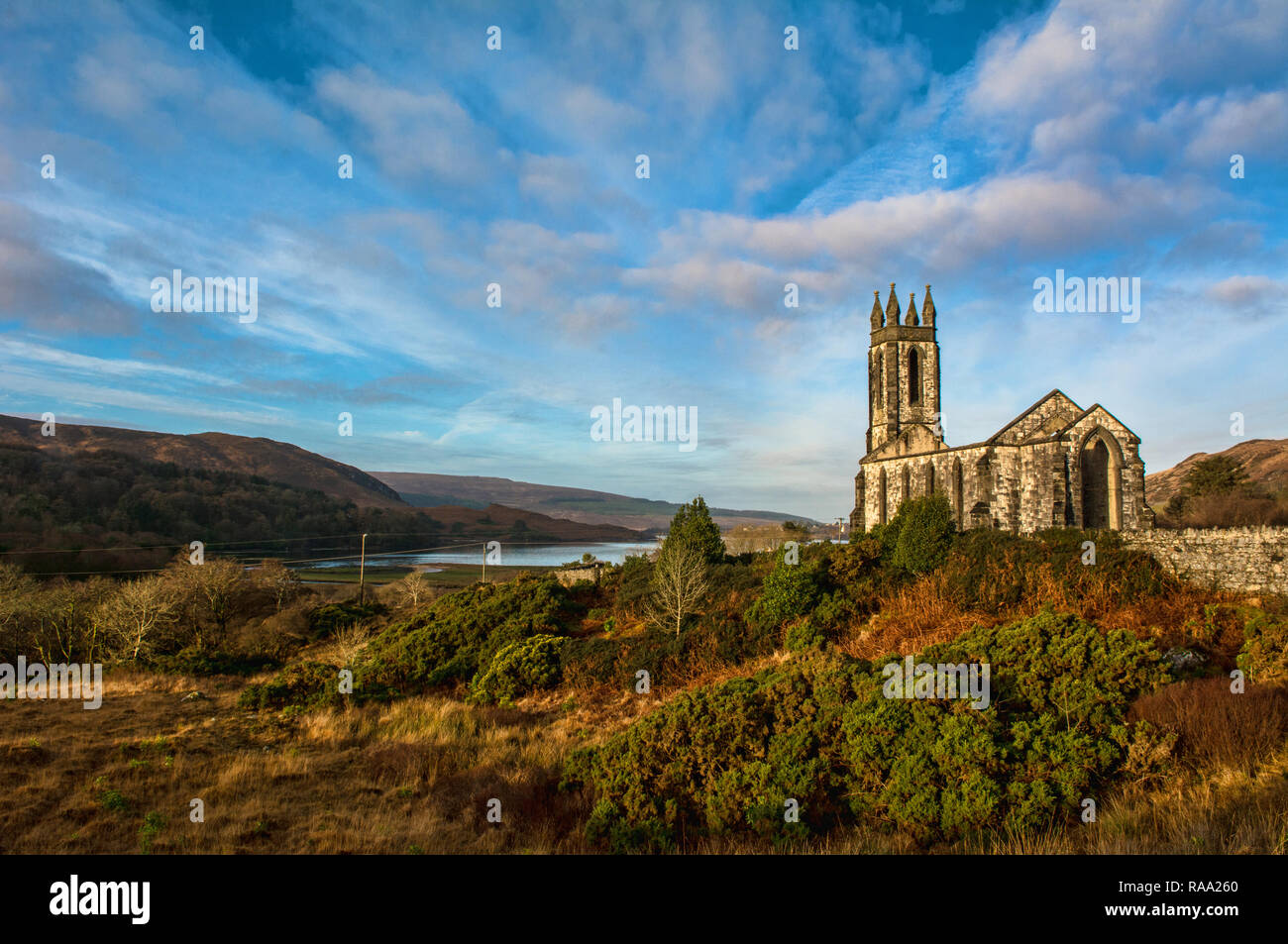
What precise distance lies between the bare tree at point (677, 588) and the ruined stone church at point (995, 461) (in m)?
10.9

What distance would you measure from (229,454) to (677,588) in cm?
14967

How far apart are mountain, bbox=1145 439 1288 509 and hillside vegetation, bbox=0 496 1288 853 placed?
4491cm

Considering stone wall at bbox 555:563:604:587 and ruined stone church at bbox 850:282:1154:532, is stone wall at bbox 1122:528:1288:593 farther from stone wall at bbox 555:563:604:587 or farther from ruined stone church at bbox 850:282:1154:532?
stone wall at bbox 555:563:604:587

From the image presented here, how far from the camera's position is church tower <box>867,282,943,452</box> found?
3347cm

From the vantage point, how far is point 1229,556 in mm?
13273

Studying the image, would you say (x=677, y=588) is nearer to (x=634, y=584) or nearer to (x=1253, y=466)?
(x=634, y=584)

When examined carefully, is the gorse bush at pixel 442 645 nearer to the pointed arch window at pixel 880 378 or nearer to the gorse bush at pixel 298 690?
the gorse bush at pixel 298 690

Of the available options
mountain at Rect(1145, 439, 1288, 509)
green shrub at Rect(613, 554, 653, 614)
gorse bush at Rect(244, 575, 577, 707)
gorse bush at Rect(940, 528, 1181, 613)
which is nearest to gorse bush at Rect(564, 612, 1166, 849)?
gorse bush at Rect(940, 528, 1181, 613)

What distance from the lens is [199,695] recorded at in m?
15.6

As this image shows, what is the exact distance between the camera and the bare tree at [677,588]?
17.7 meters

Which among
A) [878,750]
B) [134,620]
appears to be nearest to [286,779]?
[878,750]

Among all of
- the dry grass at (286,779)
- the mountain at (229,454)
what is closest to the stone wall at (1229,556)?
the dry grass at (286,779)
